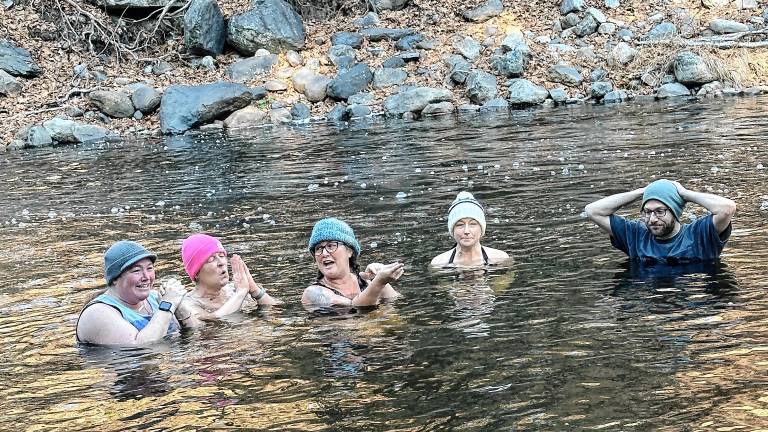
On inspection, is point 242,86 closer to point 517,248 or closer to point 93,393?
point 517,248

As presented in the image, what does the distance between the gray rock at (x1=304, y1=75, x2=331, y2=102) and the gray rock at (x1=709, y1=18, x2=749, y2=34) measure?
1175 centimetres

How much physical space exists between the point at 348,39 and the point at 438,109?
5743 mm

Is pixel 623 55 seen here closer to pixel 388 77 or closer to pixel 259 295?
pixel 388 77

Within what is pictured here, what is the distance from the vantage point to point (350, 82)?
3041 centimetres

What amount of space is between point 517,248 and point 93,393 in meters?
5.52

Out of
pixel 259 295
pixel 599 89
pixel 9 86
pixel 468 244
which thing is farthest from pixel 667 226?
pixel 9 86

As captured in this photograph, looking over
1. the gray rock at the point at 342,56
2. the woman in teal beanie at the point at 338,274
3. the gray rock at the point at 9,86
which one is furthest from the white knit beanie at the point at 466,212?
the gray rock at the point at 9,86

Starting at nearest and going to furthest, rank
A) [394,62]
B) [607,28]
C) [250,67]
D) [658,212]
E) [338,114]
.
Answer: [658,212] → [338,114] → [394,62] → [607,28] → [250,67]

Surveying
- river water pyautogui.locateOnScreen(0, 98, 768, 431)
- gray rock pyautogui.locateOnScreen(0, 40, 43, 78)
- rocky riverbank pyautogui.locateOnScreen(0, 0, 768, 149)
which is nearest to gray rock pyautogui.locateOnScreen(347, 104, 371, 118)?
rocky riverbank pyautogui.locateOnScreen(0, 0, 768, 149)

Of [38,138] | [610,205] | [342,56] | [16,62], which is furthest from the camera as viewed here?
[16,62]

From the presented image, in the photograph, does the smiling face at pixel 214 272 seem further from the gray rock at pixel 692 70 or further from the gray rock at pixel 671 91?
the gray rock at pixel 692 70

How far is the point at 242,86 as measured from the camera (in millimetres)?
30078

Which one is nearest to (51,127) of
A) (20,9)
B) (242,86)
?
(242,86)

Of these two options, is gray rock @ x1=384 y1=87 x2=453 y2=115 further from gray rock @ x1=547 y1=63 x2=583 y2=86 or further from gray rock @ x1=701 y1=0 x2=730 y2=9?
gray rock @ x1=701 y1=0 x2=730 y2=9
